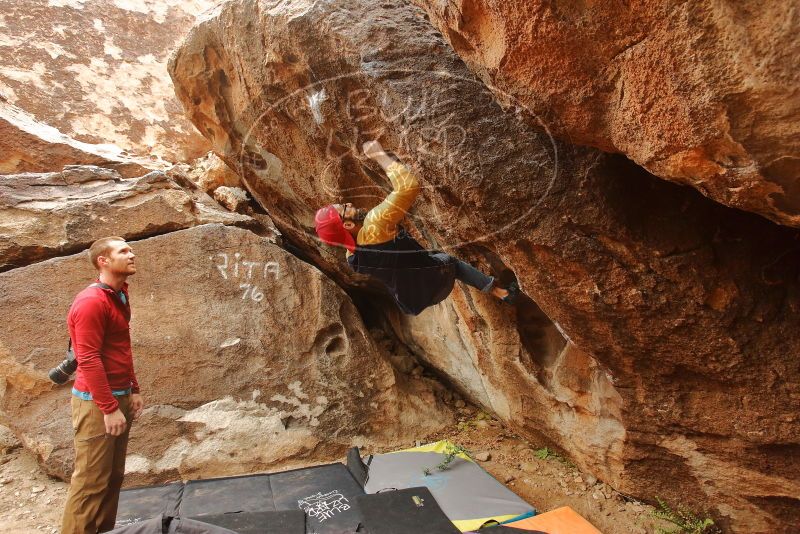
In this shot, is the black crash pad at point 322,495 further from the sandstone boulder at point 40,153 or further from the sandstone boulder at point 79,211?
the sandstone boulder at point 40,153

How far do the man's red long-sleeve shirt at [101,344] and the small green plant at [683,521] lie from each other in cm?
309

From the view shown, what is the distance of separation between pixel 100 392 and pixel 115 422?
0.16 m

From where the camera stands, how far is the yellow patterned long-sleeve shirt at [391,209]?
273 cm

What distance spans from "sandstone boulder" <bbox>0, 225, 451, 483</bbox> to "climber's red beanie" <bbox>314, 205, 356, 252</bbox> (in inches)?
62.2

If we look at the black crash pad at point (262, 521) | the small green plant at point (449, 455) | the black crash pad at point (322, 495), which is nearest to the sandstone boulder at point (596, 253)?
the small green plant at point (449, 455)

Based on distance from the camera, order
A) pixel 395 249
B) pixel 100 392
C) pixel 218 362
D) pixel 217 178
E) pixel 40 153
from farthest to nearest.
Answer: pixel 217 178 → pixel 40 153 → pixel 218 362 → pixel 395 249 → pixel 100 392

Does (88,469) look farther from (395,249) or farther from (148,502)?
(395,249)

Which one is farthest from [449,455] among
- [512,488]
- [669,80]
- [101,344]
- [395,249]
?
[669,80]

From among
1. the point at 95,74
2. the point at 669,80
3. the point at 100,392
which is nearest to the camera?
the point at 669,80

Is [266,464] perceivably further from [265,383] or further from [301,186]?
[301,186]

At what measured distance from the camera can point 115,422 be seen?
2525mm

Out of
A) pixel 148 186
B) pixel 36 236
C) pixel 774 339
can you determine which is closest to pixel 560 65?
pixel 774 339

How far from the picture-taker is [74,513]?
101 inches

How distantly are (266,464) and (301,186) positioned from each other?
2194 millimetres
